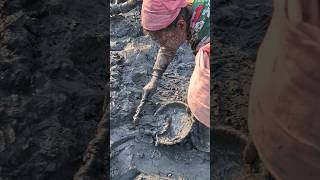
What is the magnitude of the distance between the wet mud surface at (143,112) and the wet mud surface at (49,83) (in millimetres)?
127

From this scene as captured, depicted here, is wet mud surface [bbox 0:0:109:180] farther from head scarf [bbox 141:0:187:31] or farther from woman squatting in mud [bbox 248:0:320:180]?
woman squatting in mud [bbox 248:0:320:180]

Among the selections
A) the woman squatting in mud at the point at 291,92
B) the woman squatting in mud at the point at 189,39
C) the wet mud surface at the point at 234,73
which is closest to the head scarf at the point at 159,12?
the woman squatting in mud at the point at 189,39

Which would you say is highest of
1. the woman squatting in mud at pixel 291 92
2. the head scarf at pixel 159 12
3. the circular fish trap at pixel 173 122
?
the head scarf at pixel 159 12

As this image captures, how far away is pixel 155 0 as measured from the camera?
60.1 inches

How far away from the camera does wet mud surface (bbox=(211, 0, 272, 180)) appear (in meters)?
1.53

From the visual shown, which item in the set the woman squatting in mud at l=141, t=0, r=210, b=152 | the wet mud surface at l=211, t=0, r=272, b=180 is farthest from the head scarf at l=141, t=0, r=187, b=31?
the wet mud surface at l=211, t=0, r=272, b=180

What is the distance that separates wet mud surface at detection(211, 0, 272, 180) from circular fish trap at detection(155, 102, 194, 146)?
10 cm

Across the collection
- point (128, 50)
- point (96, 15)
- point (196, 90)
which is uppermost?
point (96, 15)

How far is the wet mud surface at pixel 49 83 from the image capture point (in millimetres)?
1583

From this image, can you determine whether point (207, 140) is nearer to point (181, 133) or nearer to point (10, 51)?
point (181, 133)

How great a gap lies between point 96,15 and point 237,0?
521 mm

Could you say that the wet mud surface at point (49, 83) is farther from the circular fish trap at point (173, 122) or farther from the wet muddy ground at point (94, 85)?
the circular fish trap at point (173, 122)

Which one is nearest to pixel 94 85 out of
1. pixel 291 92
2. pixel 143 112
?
pixel 143 112

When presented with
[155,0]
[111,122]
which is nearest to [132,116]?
[111,122]
